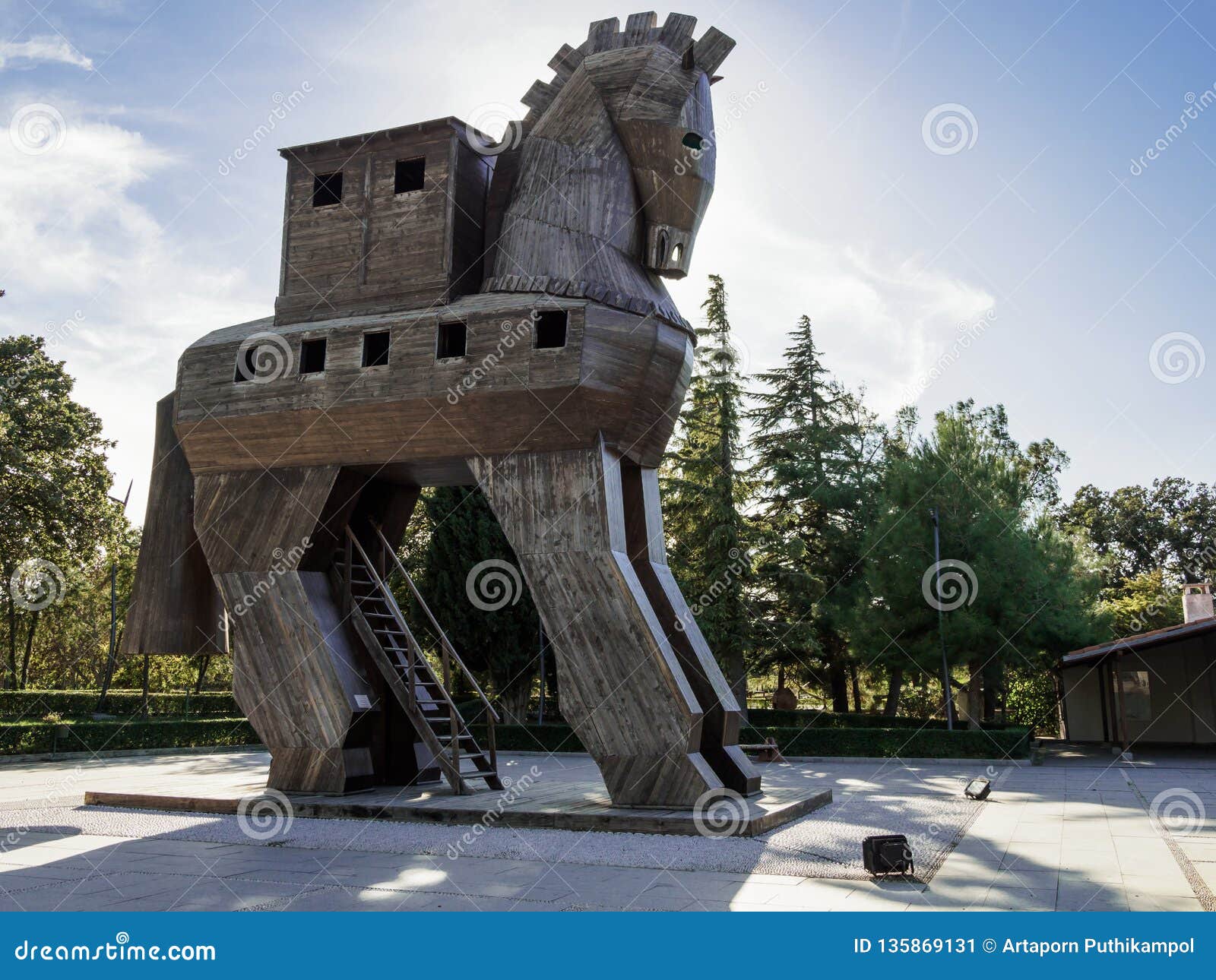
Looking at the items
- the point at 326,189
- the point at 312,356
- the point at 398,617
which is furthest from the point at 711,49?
the point at 398,617

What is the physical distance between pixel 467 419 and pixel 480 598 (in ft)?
60.5

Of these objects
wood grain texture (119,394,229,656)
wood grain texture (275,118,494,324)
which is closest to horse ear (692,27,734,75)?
wood grain texture (275,118,494,324)

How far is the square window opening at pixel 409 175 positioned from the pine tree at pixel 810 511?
2001cm

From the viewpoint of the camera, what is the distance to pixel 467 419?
1162 cm

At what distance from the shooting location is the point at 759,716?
103 ft

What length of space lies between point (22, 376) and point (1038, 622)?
2950 centimetres

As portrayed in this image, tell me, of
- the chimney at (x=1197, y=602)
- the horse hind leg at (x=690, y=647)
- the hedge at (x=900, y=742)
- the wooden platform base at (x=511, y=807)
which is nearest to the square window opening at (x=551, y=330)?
the horse hind leg at (x=690, y=647)

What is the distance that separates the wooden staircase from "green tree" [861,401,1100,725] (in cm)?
1593

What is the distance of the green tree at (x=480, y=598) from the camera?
2938 centimetres

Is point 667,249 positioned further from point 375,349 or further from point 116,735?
point 116,735

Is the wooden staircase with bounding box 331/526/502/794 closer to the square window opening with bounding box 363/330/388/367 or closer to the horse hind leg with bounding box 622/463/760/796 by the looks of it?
the square window opening with bounding box 363/330/388/367

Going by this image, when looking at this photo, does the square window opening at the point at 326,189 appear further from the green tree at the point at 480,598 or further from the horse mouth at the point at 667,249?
the green tree at the point at 480,598

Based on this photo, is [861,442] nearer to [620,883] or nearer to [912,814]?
[912,814]

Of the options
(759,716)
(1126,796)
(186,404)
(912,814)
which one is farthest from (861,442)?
Answer: (186,404)
